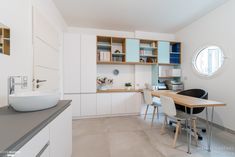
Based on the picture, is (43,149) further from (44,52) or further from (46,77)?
(44,52)

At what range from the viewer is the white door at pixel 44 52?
1845 mm

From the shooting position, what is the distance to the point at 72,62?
328 centimetres

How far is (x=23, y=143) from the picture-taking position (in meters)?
0.61

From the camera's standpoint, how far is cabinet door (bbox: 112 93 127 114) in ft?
11.5

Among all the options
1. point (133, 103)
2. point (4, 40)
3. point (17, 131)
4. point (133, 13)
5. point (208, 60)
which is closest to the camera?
point (17, 131)

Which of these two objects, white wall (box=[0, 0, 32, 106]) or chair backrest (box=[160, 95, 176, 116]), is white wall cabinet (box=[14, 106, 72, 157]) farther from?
chair backrest (box=[160, 95, 176, 116])

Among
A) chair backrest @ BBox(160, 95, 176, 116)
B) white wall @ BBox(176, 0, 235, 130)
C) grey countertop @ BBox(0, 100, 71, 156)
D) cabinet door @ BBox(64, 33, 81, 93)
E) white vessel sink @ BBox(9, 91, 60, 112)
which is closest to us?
grey countertop @ BBox(0, 100, 71, 156)

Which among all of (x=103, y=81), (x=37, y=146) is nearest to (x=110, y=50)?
(x=103, y=81)

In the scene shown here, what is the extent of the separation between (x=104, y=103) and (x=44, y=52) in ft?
6.39

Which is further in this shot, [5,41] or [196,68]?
[196,68]

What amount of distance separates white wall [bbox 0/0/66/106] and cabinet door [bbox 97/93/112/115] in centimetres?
190

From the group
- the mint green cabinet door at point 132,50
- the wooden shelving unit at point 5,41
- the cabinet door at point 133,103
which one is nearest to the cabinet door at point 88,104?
the cabinet door at point 133,103

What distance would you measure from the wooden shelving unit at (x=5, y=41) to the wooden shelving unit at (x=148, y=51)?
3.23 meters

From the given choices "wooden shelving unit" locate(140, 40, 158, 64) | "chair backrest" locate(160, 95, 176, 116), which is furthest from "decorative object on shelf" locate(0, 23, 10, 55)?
"wooden shelving unit" locate(140, 40, 158, 64)
